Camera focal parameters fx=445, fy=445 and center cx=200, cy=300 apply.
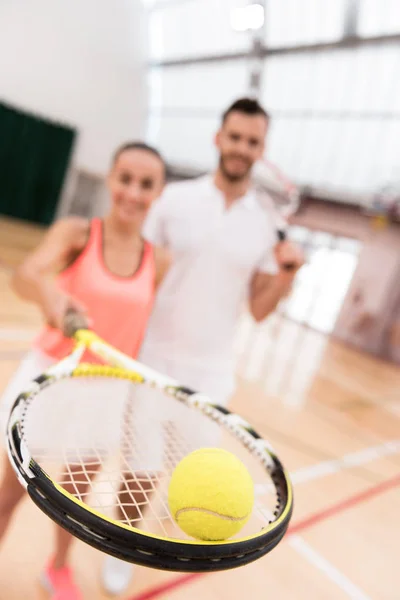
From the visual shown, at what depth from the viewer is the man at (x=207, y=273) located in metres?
1.88

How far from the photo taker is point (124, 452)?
143cm

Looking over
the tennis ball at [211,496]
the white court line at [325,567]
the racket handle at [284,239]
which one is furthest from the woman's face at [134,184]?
the white court line at [325,567]

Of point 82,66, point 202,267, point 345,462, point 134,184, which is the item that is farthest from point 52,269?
point 82,66

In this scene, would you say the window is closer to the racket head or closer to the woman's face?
the woman's face

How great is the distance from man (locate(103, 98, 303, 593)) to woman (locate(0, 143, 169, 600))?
14cm

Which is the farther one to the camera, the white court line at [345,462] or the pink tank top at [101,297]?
the white court line at [345,462]

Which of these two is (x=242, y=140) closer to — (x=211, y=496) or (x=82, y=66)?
(x=211, y=496)

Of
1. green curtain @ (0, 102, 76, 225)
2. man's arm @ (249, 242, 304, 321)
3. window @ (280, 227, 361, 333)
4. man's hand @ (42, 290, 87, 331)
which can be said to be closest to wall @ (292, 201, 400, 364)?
A: window @ (280, 227, 361, 333)

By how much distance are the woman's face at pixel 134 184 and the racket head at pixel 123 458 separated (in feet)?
2.14

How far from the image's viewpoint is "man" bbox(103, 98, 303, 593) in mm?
1883

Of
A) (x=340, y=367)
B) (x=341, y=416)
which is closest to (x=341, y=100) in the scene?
(x=340, y=367)

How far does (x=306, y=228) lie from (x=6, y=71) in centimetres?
1032

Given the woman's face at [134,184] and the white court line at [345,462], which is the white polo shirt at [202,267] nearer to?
the woman's face at [134,184]

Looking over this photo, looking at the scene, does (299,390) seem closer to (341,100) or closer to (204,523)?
(204,523)
